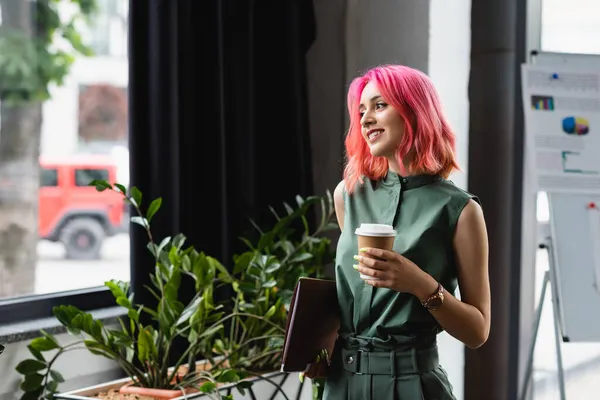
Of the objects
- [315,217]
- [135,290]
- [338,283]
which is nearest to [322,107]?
[315,217]

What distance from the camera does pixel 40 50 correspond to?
269cm

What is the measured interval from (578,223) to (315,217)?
100 cm

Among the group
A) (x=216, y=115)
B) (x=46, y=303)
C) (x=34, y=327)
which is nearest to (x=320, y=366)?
(x=34, y=327)

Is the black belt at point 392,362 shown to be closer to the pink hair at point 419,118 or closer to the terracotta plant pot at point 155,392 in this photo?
the pink hair at point 419,118

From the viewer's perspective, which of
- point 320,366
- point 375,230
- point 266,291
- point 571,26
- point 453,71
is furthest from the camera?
point 571,26

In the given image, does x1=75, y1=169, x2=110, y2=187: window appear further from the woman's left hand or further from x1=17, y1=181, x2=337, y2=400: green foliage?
the woman's left hand

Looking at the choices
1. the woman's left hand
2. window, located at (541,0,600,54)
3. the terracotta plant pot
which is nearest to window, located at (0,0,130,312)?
the terracotta plant pot

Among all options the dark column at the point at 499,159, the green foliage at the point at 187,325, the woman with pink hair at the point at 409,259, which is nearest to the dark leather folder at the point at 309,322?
the woman with pink hair at the point at 409,259

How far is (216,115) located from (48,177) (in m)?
0.60

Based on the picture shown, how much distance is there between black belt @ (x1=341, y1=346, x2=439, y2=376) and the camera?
5.38 feet

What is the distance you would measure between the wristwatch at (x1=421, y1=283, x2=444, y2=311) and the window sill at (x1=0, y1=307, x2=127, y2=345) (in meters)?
1.31

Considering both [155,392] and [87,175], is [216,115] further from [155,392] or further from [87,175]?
[155,392]

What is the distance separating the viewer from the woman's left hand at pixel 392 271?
58.7 inches

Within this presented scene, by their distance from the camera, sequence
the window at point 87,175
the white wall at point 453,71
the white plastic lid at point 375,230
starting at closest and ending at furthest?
the white plastic lid at point 375,230, the window at point 87,175, the white wall at point 453,71
